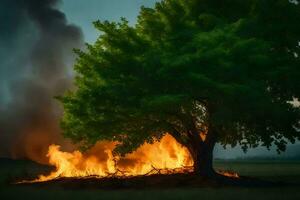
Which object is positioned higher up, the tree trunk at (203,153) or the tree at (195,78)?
the tree at (195,78)

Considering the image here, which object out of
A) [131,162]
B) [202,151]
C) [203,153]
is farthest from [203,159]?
[131,162]

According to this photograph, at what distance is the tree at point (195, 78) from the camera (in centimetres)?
3183

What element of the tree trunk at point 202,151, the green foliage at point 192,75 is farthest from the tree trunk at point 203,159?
the green foliage at point 192,75

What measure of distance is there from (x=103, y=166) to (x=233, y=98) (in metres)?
14.9

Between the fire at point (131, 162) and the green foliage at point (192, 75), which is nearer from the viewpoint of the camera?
the green foliage at point (192, 75)

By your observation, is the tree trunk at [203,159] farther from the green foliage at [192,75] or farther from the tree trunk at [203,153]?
the green foliage at [192,75]

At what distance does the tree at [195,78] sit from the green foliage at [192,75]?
6cm

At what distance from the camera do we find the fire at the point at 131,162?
4191 centimetres

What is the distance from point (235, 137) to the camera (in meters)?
40.8

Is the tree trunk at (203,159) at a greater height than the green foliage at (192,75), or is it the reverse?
the green foliage at (192,75)

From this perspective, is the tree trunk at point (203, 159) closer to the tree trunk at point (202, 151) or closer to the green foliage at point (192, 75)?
the tree trunk at point (202, 151)

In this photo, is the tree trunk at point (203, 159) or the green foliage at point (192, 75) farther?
the tree trunk at point (203, 159)

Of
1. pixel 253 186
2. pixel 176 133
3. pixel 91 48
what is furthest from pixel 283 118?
pixel 91 48

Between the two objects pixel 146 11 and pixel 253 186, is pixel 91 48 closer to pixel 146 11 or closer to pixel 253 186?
pixel 146 11
